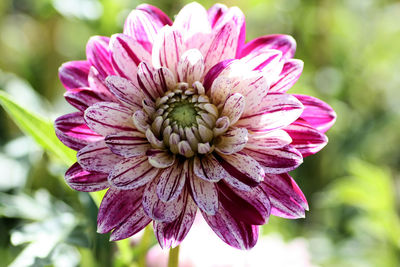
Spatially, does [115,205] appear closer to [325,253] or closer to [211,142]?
[211,142]

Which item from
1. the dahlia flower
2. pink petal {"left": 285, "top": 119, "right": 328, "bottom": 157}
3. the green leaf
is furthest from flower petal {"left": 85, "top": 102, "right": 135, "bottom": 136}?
pink petal {"left": 285, "top": 119, "right": 328, "bottom": 157}

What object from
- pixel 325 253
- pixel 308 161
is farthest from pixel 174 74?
pixel 308 161

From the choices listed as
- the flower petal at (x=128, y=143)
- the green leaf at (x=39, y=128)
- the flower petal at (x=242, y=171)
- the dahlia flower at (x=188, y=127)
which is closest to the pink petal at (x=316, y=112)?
the dahlia flower at (x=188, y=127)

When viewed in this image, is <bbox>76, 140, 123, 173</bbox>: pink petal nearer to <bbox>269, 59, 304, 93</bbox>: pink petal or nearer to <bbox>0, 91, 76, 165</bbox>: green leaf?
<bbox>0, 91, 76, 165</bbox>: green leaf

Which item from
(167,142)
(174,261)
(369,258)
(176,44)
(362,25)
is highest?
(176,44)

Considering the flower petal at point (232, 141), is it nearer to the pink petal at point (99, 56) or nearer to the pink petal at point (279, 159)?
the pink petal at point (279, 159)

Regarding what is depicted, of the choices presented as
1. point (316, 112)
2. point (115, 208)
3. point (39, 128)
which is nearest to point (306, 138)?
point (316, 112)
